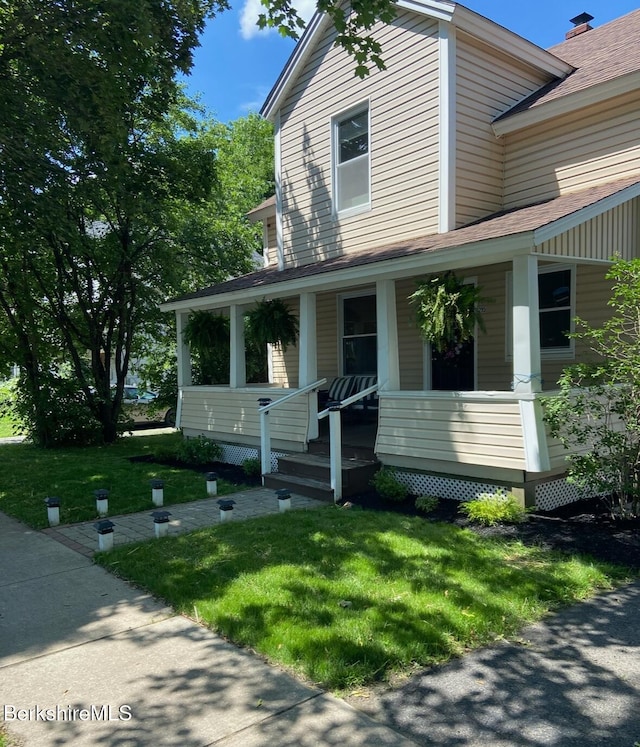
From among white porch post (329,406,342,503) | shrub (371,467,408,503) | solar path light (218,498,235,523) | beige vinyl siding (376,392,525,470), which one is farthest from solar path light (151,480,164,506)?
beige vinyl siding (376,392,525,470)

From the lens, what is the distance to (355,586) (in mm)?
4484

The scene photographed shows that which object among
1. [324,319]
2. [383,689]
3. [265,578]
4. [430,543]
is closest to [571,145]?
[324,319]

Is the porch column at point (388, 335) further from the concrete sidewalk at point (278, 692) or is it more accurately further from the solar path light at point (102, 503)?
the concrete sidewalk at point (278, 692)

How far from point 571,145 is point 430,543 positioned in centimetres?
639

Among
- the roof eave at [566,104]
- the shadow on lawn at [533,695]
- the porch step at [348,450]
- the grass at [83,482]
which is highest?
the roof eave at [566,104]

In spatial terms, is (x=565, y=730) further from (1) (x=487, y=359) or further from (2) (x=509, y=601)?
(1) (x=487, y=359)

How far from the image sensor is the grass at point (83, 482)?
7543 mm

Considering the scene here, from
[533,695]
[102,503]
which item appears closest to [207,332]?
[102,503]

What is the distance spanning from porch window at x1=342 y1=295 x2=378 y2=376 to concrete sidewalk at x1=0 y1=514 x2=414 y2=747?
23.6 ft

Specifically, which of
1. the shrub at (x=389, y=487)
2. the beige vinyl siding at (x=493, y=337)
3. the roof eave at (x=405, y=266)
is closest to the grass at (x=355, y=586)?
the shrub at (x=389, y=487)

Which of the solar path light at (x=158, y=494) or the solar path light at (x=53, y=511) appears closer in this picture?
the solar path light at (x=53, y=511)

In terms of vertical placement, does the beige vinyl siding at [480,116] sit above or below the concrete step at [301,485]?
above

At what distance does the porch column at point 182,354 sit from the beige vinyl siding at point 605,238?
8.10 metres

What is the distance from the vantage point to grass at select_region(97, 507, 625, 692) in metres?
3.58
